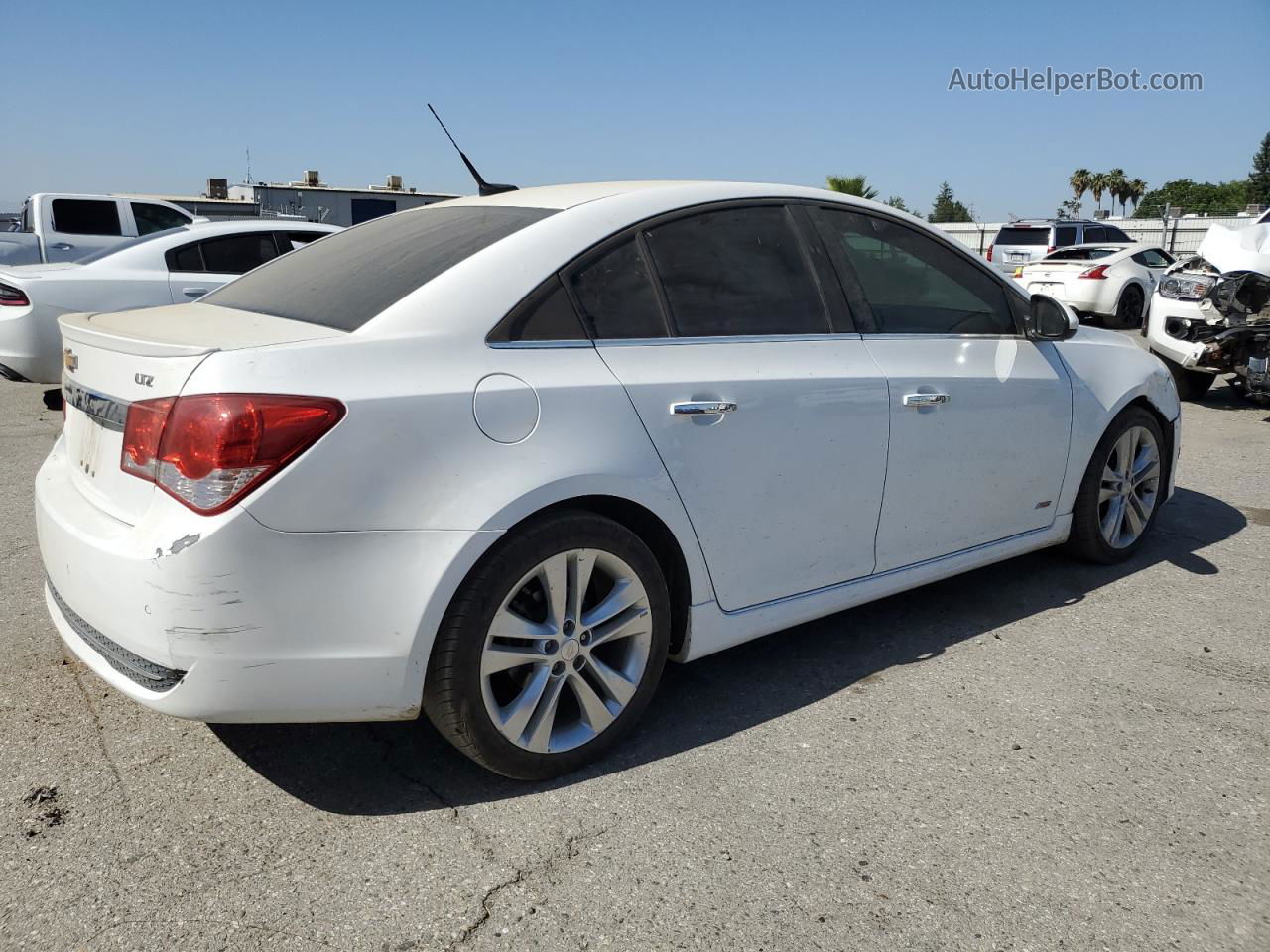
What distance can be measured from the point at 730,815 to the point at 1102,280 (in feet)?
51.2

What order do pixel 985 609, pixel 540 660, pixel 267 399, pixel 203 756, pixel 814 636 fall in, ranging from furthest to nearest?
1. pixel 985 609
2. pixel 814 636
3. pixel 203 756
4. pixel 540 660
5. pixel 267 399

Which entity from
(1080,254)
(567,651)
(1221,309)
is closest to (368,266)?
(567,651)

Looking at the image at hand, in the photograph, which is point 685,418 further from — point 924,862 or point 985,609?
point 985,609

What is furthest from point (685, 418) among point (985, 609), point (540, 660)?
point (985, 609)

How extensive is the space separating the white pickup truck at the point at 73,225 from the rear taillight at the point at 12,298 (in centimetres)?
611

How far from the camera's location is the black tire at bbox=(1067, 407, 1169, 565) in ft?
14.7

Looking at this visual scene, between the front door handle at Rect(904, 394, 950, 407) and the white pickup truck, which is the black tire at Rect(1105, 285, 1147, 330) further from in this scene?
the front door handle at Rect(904, 394, 950, 407)

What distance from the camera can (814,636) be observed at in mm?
3982

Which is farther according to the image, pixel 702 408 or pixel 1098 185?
pixel 1098 185

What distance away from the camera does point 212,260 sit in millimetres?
8594

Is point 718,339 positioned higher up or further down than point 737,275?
further down

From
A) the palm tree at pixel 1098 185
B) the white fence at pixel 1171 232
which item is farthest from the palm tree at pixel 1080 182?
the white fence at pixel 1171 232

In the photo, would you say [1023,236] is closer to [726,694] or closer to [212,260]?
[212,260]

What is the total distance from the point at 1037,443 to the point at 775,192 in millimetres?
1505
